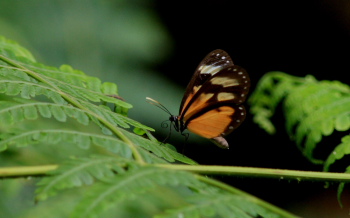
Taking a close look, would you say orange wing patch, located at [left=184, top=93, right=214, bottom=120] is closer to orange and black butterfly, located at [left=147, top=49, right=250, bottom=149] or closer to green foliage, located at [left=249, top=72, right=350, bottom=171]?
orange and black butterfly, located at [left=147, top=49, right=250, bottom=149]

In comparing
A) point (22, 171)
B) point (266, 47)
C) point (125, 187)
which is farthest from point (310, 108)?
point (266, 47)

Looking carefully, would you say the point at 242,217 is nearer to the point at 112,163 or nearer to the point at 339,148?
the point at 112,163

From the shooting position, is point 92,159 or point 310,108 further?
point 310,108

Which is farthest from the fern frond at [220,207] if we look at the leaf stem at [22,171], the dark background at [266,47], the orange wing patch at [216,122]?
the dark background at [266,47]

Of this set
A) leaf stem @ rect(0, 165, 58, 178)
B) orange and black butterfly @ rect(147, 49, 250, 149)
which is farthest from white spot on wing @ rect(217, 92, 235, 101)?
leaf stem @ rect(0, 165, 58, 178)

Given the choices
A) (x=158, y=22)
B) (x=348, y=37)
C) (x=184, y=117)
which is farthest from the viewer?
(x=348, y=37)

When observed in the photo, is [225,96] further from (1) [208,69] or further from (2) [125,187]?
(2) [125,187]

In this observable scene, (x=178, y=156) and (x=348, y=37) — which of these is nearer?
(x=178, y=156)

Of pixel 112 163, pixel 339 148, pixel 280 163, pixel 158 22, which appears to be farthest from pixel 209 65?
pixel 280 163

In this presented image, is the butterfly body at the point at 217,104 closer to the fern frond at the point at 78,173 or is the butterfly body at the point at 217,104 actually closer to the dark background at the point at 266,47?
the fern frond at the point at 78,173
